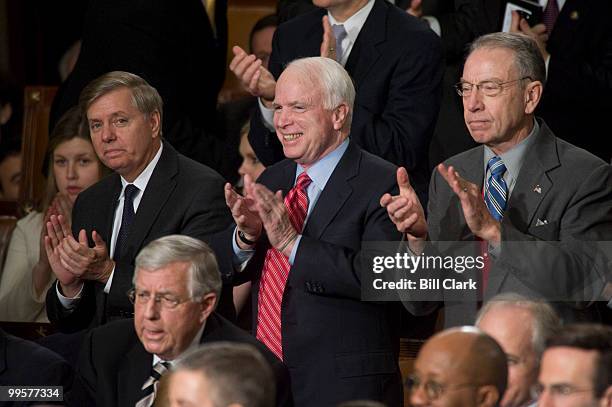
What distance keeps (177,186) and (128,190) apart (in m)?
0.19

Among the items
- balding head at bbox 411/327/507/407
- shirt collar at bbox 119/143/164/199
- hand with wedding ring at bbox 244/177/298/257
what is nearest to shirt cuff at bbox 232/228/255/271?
hand with wedding ring at bbox 244/177/298/257

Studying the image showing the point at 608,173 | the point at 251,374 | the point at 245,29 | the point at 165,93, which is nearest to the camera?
the point at 251,374

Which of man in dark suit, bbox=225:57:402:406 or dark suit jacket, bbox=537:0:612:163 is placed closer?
man in dark suit, bbox=225:57:402:406

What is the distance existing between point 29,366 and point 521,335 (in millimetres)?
1423

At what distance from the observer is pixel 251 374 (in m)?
3.29

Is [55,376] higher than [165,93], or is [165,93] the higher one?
[165,93]

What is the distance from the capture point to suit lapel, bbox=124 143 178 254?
15.2 ft

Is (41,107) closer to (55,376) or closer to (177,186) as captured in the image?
(177,186)

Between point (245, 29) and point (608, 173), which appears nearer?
point (608, 173)

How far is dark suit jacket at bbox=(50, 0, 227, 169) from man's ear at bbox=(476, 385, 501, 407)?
241 cm

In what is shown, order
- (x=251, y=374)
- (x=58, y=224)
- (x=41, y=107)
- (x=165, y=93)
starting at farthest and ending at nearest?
1. (x=41, y=107)
2. (x=165, y=93)
3. (x=58, y=224)
4. (x=251, y=374)

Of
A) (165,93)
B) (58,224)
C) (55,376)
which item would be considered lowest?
(55,376)

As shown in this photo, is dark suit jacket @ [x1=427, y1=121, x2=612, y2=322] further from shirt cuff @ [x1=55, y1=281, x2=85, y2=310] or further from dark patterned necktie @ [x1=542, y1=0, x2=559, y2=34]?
dark patterned necktie @ [x1=542, y1=0, x2=559, y2=34]

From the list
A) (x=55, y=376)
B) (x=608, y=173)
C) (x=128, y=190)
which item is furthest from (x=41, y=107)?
(x=608, y=173)
